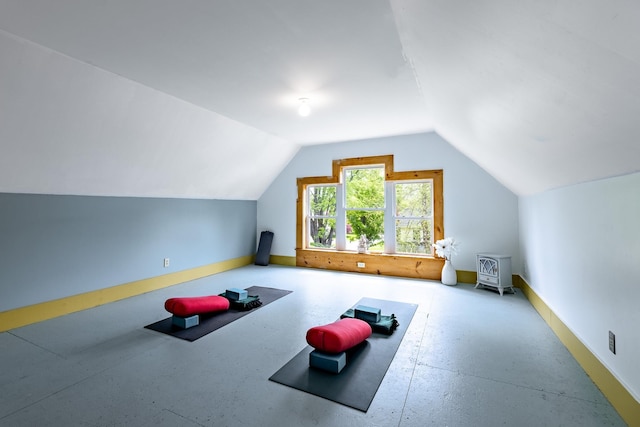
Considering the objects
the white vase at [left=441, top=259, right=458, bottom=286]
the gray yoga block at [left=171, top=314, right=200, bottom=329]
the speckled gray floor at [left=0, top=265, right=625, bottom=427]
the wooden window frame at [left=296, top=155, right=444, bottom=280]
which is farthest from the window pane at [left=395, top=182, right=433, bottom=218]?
the gray yoga block at [left=171, top=314, right=200, bottom=329]

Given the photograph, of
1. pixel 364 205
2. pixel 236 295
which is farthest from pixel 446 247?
pixel 236 295

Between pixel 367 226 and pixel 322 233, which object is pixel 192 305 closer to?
pixel 322 233

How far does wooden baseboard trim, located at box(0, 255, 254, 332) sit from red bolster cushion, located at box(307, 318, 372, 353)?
3209 mm

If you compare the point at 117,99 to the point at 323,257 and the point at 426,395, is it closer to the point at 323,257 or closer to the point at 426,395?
the point at 426,395

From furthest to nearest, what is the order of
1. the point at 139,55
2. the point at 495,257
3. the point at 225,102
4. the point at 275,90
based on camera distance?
the point at 495,257
the point at 225,102
the point at 275,90
the point at 139,55

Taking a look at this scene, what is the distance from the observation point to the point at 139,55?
97.7 inches

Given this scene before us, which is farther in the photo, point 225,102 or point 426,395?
point 225,102

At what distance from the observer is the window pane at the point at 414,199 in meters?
5.35

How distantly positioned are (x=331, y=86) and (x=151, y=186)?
3.15m

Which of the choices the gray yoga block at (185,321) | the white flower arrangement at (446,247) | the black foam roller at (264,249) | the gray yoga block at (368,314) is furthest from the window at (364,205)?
the gray yoga block at (185,321)

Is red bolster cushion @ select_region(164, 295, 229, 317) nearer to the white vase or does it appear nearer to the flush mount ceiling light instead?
the flush mount ceiling light

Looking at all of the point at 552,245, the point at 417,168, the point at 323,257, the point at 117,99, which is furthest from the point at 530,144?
the point at 323,257

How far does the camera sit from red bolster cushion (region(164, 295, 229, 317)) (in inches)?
123

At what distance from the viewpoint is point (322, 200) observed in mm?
6367
